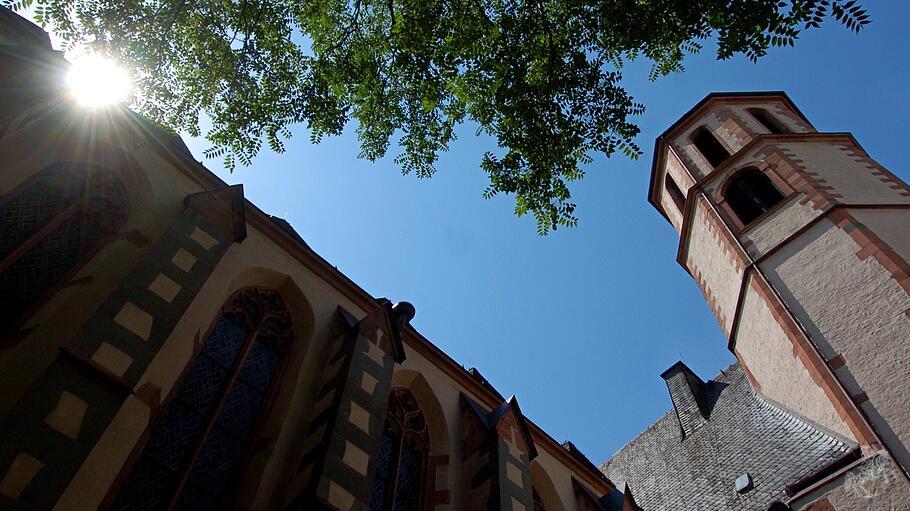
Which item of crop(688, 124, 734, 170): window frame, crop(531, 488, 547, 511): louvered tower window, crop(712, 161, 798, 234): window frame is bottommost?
crop(531, 488, 547, 511): louvered tower window

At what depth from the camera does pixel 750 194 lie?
1485 centimetres

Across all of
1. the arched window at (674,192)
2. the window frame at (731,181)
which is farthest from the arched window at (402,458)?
the arched window at (674,192)

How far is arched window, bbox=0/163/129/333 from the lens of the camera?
5.77 metres

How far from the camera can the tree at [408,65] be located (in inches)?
306

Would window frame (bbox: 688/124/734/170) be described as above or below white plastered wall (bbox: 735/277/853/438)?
above

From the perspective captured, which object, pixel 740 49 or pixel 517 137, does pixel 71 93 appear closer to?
pixel 517 137

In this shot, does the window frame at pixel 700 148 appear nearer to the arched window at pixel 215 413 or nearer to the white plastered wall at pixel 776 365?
the white plastered wall at pixel 776 365

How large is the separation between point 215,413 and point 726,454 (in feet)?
37.6

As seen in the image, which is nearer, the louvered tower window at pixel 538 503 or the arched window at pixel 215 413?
the arched window at pixel 215 413

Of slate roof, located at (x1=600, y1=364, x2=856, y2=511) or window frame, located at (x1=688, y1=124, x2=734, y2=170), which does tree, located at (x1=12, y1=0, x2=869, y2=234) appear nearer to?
slate roof, located at (x1=600, y1=364, x2=856, y2=511)

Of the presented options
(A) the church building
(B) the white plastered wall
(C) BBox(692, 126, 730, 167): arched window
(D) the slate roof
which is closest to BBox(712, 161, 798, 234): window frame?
(A) the church building

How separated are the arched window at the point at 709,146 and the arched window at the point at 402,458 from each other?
12.1 m

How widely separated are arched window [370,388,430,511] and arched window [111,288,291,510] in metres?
1.65

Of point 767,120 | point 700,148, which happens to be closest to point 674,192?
point 700,148
